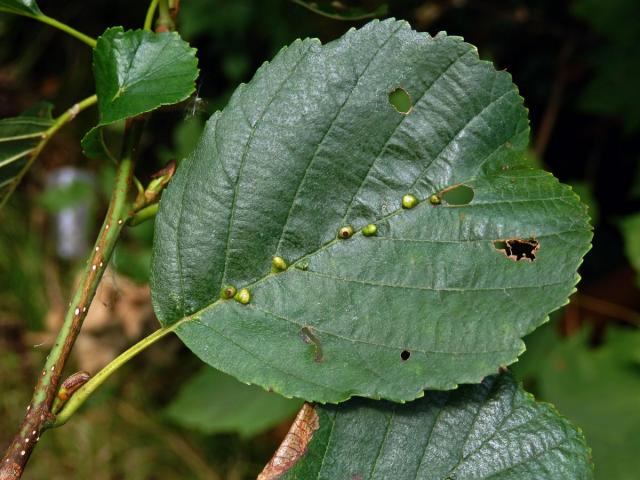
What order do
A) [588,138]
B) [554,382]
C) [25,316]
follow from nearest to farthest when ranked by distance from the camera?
[554,382], [588,138], [25,316]

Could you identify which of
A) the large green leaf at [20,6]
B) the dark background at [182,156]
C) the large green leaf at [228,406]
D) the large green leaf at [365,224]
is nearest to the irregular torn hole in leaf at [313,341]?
the large green leaf at [365,224]

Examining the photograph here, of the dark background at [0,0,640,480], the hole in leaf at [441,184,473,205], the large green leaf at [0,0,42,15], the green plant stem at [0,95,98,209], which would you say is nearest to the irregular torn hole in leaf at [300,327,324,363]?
the hole in leaf at [441,184,473,205]

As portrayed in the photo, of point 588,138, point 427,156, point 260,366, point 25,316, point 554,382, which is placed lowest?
point 25,316

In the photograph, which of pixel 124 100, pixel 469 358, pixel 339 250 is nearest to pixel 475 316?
pixel 469 358

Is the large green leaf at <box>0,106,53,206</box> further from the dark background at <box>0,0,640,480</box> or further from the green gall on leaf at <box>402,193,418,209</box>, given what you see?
the dark background at <box>0,0,640,480</box>

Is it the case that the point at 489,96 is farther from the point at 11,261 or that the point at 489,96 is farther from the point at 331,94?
the point at 11,261

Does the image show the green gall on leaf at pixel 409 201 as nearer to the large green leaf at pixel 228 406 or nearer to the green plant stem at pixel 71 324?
the green plant stem at pixel 71 324
